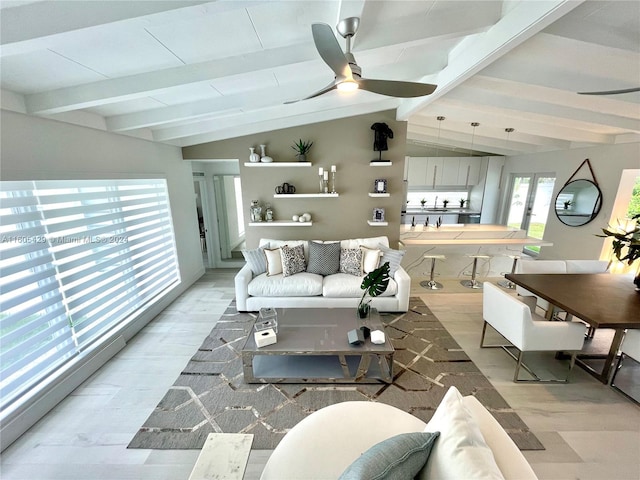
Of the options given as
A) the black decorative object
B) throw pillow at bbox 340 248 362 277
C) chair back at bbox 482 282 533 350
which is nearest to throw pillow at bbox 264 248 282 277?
throw pillow at bbox 340 248 362 277

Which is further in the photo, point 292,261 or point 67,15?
point 292,261

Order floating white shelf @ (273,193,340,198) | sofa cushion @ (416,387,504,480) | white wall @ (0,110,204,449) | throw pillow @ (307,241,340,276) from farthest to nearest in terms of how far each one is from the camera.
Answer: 1. floating white shelf @ (273,193,340,198)
2. throw pillow @ (307,241,340,276)
3. white wall @ (0,110,204,449)
4. sofa cushion @ (416,387,504,480)

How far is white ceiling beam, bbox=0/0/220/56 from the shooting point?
118 centimetres

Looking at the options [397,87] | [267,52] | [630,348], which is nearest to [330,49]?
[397,87]

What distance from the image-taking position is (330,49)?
136 cm

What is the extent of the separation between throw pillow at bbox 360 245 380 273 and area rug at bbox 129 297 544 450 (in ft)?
3.37

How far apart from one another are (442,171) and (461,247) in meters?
3.51

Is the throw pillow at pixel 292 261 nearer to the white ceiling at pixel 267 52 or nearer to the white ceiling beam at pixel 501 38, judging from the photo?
the white ceiling at pixel 267 52

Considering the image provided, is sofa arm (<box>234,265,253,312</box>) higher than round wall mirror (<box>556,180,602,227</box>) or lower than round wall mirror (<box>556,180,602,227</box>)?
lower

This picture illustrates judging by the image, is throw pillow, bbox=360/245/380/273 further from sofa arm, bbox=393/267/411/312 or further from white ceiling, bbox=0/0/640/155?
white ceiling, bbox=0/0/640/155

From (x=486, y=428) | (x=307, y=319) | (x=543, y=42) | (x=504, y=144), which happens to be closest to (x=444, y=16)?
(x=543, y=42)

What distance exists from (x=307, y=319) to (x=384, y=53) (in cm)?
259

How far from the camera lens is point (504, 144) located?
6.34 metres

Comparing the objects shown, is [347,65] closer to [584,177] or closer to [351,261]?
[351,261]
